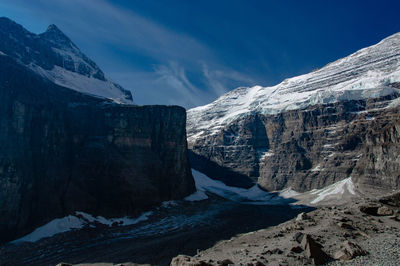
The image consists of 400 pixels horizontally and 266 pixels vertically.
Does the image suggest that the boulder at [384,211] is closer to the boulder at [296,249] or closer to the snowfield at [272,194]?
the boulder at [296,249]

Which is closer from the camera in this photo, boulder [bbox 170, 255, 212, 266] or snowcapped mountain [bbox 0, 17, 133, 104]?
Result: boulder [bbox 170, 255, 212, 266]

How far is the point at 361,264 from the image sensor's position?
1362cm

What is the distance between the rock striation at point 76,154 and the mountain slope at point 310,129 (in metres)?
61.2

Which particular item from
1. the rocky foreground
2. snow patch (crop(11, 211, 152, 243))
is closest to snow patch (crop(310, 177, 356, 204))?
snow patch (crop(11, 211, 152, 243))

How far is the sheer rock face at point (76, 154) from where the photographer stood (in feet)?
162

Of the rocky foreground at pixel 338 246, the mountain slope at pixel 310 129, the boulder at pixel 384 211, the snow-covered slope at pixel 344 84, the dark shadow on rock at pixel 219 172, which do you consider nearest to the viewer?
the rocky foreground at pixel 338 246

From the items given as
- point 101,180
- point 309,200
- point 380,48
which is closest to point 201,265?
point 101,180

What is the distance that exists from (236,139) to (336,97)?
5114cm

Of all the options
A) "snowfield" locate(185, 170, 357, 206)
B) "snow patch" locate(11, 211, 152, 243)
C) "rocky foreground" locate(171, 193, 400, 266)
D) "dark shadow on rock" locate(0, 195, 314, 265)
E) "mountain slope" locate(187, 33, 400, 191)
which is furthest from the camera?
"mountain slope" locate(187, 33, 400, 191)

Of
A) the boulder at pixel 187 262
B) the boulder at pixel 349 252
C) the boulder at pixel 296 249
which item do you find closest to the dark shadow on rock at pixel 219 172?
the boulder at pixel 296 249

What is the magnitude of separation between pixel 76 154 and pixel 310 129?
101405 millimetres

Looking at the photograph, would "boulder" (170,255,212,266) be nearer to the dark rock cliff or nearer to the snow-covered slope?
the dark rock cliff

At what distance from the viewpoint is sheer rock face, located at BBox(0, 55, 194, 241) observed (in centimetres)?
4928

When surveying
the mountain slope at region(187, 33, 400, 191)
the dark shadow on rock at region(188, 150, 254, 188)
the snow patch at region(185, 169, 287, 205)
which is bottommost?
the snow patch at region(185, 169, 287, 205)
